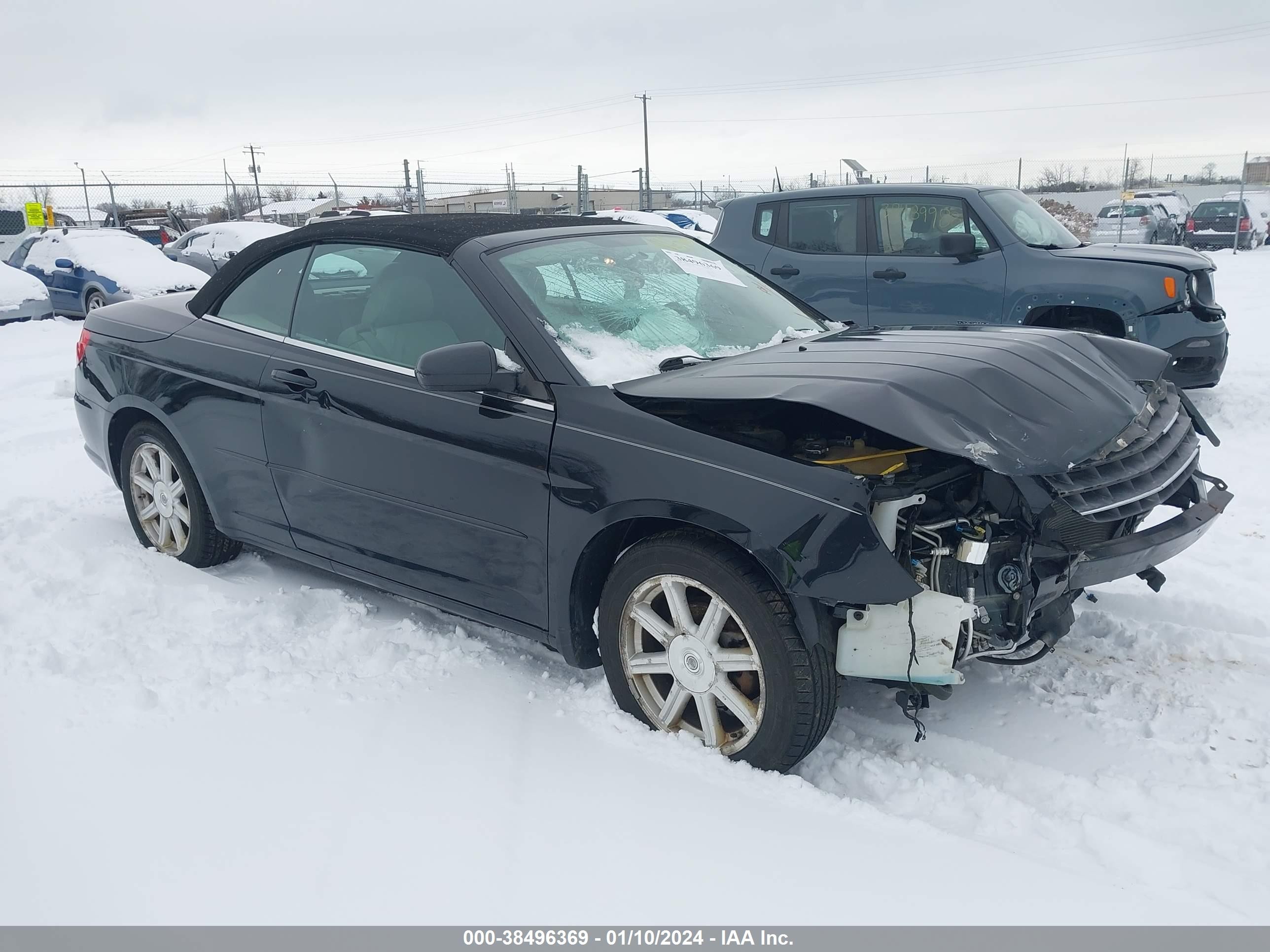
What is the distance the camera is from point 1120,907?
2410 millimetres

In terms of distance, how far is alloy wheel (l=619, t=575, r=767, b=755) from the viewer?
300 cm

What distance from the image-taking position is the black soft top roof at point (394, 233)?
3793 millimetres

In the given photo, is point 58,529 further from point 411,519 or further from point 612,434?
point 612,434

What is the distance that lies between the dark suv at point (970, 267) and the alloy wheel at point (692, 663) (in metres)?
4.15

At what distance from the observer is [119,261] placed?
1443 centimetres

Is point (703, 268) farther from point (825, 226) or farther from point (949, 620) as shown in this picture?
point (825, 226)

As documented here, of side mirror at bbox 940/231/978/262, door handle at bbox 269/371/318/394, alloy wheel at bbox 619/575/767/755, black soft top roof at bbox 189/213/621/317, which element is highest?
black soft top roof at bbox 189/213/621/317

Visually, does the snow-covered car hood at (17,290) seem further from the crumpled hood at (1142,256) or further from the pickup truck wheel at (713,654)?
the pickup truck wheel at (713,654)

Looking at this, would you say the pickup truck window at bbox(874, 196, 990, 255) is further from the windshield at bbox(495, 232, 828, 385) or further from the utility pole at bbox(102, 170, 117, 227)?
the utility pole at bbox(102, 170, 117, 227)

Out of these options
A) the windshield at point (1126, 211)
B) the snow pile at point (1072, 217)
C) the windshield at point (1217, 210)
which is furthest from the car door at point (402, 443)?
the windshield at point (1217, 210)

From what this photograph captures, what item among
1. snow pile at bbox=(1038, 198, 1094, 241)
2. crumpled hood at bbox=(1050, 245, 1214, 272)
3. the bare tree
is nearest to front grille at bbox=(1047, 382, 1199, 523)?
crumpled hood at bbox=(1050, 245, 1214, 272)

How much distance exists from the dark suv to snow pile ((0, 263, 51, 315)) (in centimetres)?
935

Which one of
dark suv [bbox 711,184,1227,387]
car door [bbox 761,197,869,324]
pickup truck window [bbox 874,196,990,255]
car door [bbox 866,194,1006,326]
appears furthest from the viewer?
car door [bbox 761,197,869,324]
